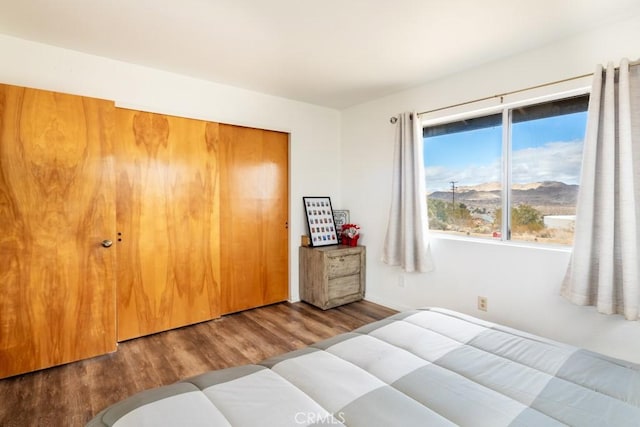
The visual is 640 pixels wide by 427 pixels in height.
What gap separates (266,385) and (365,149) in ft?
10.3

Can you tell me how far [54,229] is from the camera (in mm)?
2330

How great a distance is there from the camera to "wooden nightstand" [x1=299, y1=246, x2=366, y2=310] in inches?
138

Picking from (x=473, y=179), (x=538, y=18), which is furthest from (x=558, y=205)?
(x=538, y=18)

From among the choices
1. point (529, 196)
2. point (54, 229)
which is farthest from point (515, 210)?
point (54, 229)

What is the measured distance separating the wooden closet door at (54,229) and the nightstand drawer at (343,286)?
205 cm

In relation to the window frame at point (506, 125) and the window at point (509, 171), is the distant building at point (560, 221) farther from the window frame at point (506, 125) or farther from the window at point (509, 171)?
the window frame at point (506, 125)

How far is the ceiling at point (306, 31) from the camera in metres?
1.91

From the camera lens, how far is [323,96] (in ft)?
11.9

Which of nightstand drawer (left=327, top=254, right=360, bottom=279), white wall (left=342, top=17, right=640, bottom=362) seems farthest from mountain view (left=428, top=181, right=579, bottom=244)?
nightstand drawer (left=327, top=254, right=360, bottom=279)

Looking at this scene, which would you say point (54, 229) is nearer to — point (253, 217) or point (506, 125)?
point (253, 217)

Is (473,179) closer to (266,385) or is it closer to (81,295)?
(266,385)

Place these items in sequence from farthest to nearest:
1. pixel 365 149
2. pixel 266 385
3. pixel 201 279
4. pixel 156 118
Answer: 1. pixel 365 149
2. pixel 201 279
3. pixel 156 118
4. pixel 266 385

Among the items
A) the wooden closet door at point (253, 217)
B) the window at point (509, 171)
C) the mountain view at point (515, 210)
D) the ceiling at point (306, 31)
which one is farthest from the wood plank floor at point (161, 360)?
the ceiling at point (306, 31)

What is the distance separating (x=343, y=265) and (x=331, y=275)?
198 millimetres
